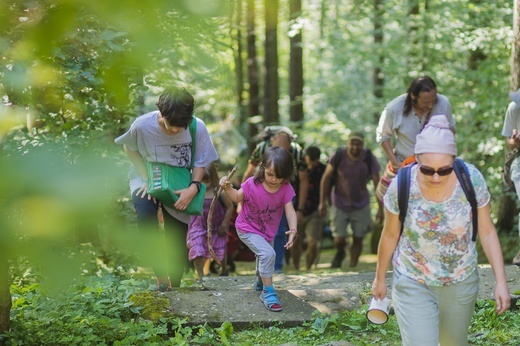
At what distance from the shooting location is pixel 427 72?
55.1ft

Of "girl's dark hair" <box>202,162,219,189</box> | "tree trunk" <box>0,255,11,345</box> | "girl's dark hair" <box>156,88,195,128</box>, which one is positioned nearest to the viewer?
"tree trunk" <box>0,255,11,345</box>

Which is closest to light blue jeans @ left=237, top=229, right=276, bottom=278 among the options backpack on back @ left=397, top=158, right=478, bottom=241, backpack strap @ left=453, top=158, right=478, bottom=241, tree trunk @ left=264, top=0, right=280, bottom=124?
backpack on back @ left=397, top=158, right=478, bottom=241

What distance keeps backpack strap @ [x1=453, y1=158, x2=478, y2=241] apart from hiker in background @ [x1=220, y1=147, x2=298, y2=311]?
2.86 metres

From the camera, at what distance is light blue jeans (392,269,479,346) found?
14.4 feet

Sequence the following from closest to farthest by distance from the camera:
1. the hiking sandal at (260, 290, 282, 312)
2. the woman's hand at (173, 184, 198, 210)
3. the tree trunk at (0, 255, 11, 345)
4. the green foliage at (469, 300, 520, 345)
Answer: the tree trunk at (0, 255, 11, 345)
the green foliage at (469, 300, 520, 345)
the hiking sandal at (260, 290, 282, 312)
the woman's hand at (173, 184, 198, 210)

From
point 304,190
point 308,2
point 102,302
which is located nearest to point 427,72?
point 308,2

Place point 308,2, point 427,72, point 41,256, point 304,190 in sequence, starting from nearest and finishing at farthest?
point 41,256 < point 304,190 < point 427,72 < point 308,2

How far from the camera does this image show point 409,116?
29.6 ft

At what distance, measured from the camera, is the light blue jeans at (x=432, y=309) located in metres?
4.40

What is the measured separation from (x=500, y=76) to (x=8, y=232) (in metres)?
13.0

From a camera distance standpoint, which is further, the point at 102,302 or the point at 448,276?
the point at 102,302

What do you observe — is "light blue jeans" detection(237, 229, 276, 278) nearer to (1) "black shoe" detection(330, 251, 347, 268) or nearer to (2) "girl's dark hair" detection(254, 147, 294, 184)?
(2) "girl's dark hair" detection(254, 147, 294, 184)

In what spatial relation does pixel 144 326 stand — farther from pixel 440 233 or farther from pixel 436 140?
pixel 436 140

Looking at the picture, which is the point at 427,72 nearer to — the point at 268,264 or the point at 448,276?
the point at 268,264
